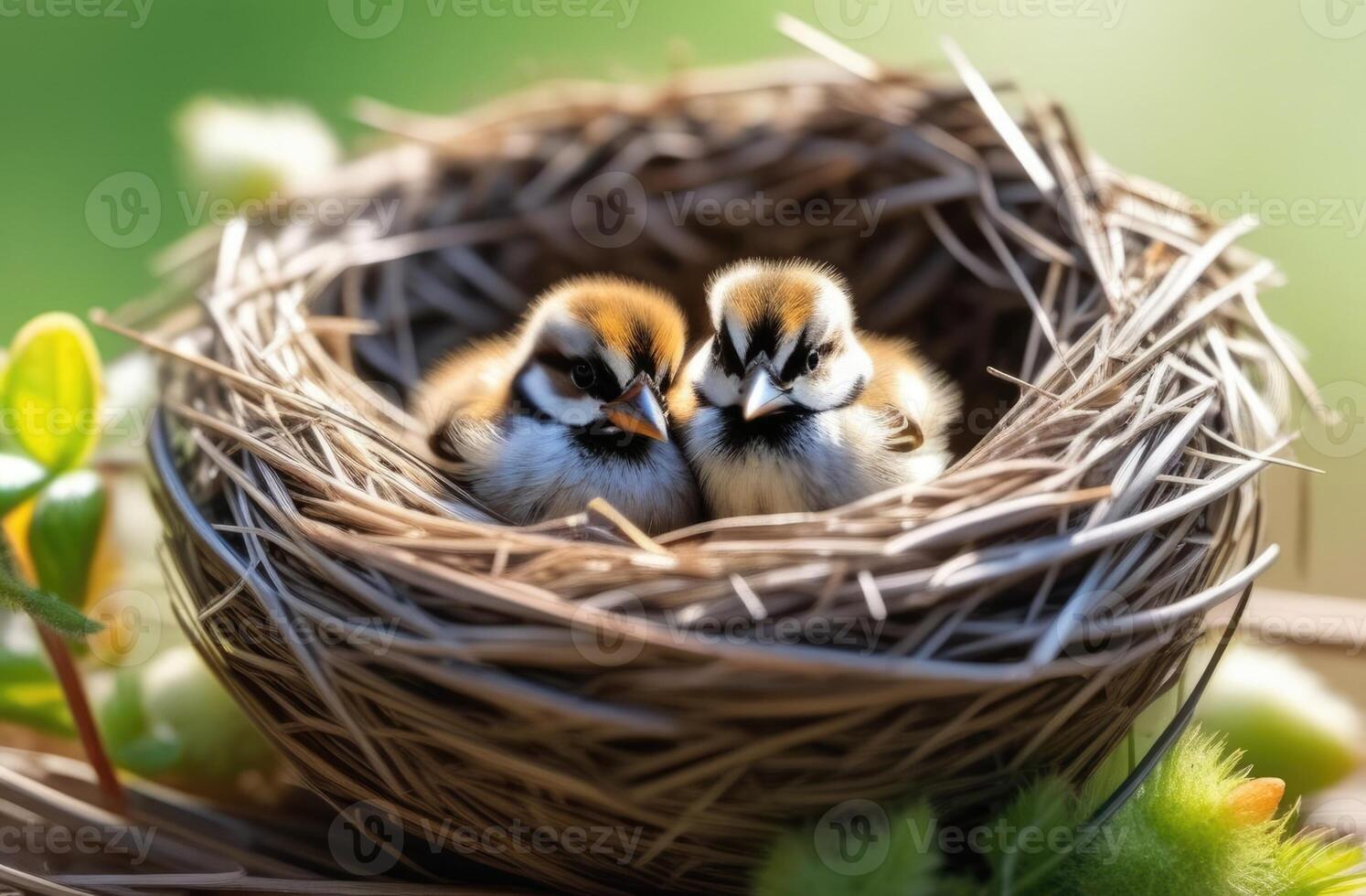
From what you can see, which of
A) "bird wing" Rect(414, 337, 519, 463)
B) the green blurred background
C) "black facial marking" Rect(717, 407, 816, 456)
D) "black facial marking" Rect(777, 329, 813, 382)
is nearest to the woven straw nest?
"bird wing" Rect(414, 337, 519, 463)

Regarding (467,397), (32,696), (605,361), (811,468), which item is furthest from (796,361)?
(32,696)

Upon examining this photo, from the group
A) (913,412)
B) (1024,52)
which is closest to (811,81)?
(913,412)

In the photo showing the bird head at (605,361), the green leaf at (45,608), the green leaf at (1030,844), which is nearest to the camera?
the green leaf at (1030,844)

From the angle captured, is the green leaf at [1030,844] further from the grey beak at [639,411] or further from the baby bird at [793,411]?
the grey beak at [639,411]

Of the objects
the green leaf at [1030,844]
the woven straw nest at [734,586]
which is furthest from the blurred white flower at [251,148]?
the green leaf at [1030,844]

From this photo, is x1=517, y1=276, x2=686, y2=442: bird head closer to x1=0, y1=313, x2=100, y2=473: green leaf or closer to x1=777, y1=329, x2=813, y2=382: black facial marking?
x1=777, y1=329, x2=813, y2=382: black facial marking

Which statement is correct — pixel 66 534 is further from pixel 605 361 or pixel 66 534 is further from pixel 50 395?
pixel 605 361

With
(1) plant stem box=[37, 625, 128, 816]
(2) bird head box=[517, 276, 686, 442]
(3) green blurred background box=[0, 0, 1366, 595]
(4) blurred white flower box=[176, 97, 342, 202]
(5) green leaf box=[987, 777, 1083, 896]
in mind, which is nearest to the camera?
(5) green leaf box=[987, 777, 1083, 896]
